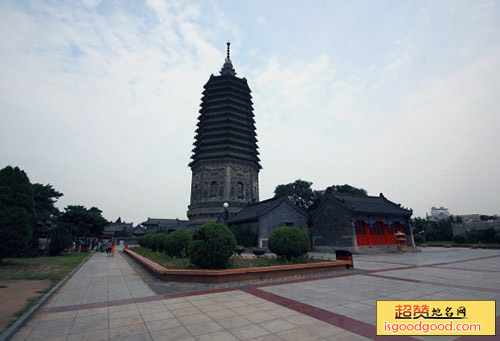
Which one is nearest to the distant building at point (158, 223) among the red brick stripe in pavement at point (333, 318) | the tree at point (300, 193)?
the tree at point (300, 193)

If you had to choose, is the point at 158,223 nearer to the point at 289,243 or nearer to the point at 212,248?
the point at 289,243

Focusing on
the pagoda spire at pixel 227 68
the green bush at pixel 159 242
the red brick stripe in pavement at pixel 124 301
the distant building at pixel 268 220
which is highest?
the pagoda spire at pixel 227 68

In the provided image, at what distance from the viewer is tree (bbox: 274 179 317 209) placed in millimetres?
53112

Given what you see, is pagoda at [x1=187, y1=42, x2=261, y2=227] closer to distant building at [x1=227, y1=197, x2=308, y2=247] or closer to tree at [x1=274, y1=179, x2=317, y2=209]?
tree at [x1=274, y1=179, x2=317, y2=209]

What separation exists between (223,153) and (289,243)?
3311 cm

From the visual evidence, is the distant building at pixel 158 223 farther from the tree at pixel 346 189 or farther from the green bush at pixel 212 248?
the green bush at pixel 212 248

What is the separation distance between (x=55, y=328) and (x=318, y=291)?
7.01 metres

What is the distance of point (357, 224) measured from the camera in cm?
2528

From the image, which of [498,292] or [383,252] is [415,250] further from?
[498,292]

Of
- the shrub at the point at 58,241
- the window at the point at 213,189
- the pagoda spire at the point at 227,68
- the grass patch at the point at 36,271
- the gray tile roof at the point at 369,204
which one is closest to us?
the grass patch at the point at 36,271

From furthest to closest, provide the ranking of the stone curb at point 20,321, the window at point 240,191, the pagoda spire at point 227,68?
the pagoda spire at point 227,68, the window at point 240,191, the stone curb at point 20,321

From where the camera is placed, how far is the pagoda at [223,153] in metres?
42.8

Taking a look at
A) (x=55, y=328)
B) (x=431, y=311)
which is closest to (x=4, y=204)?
(x=55, y=328)

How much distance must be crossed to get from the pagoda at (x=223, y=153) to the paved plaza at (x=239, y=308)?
106ft
